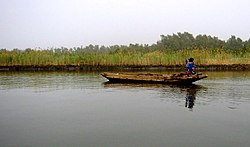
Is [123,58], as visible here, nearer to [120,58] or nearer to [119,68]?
[120,58]

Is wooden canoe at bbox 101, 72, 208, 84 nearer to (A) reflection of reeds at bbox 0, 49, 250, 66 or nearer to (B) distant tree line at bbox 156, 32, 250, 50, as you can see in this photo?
(A) reflection of reeds at bbox 0, 49, 250, 66

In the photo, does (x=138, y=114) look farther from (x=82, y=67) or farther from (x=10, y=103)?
(x=82, y=67)

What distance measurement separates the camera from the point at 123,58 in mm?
29812

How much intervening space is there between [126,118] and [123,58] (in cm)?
2071

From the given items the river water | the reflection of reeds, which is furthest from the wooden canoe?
the reflection of reeds

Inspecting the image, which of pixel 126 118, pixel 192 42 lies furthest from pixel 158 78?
pixel 192 42

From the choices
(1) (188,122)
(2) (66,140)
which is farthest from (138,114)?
(2) (66,140)

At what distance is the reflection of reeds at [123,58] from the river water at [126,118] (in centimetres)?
1502

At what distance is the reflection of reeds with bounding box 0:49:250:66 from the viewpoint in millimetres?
29422

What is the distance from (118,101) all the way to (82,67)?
60.5ft

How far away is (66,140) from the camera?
7125 millimetres

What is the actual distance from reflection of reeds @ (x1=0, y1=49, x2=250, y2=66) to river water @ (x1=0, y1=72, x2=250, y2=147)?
49.3 feet

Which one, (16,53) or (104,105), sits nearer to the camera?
(104,105)

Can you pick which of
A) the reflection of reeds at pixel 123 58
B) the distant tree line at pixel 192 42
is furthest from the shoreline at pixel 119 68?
the distant tree line at pixel 192 42
